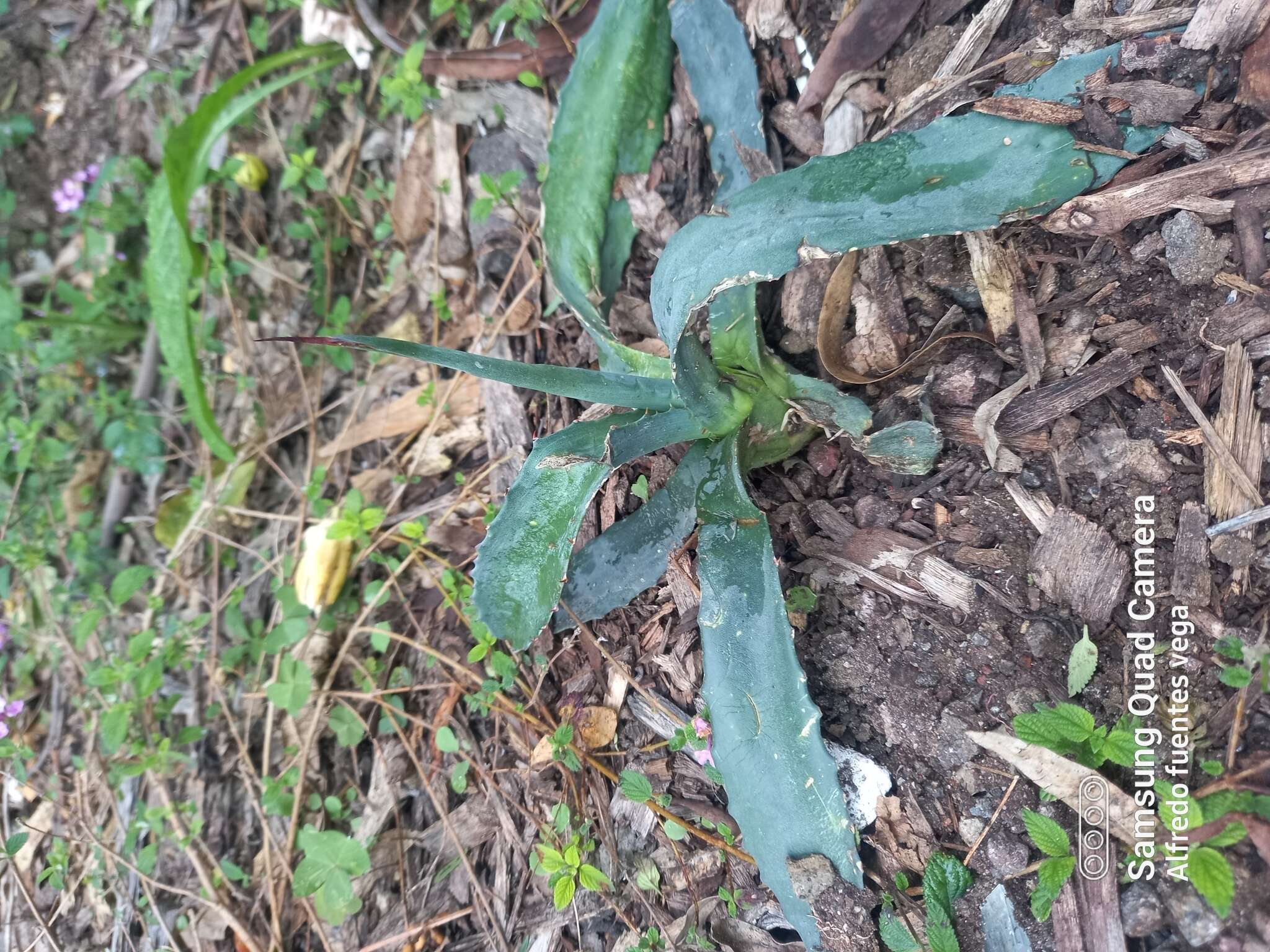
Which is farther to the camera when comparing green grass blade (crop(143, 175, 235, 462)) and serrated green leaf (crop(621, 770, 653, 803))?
green grass blade (crop(143, 175, 235, 462))

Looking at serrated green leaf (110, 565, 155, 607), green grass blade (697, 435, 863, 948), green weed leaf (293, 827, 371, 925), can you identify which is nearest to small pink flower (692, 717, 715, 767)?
green grass blade (697, 435, 863, 948)

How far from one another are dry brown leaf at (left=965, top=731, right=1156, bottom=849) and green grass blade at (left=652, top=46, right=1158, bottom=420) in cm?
66

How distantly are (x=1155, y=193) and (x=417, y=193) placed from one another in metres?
1.39

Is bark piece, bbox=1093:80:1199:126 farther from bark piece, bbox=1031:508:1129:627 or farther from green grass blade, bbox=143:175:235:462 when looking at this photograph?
green grass blade, bbox=143:175:235:462

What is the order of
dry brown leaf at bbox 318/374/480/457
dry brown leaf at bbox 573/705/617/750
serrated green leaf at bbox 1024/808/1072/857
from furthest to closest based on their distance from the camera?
dry brown leaf at bbox 318/374/480/457 < dry brown leaf at bbox 573/705/617/750 < serrated green leaf at bbox 1024/808/1072/857

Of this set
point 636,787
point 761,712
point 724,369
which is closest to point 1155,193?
point 724,369

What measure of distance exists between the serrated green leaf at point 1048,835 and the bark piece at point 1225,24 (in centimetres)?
102

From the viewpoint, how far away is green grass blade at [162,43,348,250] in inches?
63.8

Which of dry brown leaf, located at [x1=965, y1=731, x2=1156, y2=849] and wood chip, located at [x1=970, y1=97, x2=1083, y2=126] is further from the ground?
wood chip, located at [x1=970, y1=97, x2=1083, y2=126]

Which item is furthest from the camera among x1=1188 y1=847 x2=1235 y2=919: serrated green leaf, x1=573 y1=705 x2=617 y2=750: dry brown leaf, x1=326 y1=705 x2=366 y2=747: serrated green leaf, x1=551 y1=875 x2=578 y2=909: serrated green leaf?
x1=326 y1=705 x2=366 y2=747: serrated green leaf

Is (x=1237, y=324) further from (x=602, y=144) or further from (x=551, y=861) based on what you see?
(x=551, y=861)

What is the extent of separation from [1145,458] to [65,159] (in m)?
2.65

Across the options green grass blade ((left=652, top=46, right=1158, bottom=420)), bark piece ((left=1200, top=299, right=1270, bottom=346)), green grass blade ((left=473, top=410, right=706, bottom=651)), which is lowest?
bark piece ((left=1200, top=299, right=1270, bottom=346))

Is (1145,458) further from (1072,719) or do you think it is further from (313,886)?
(313,886)
